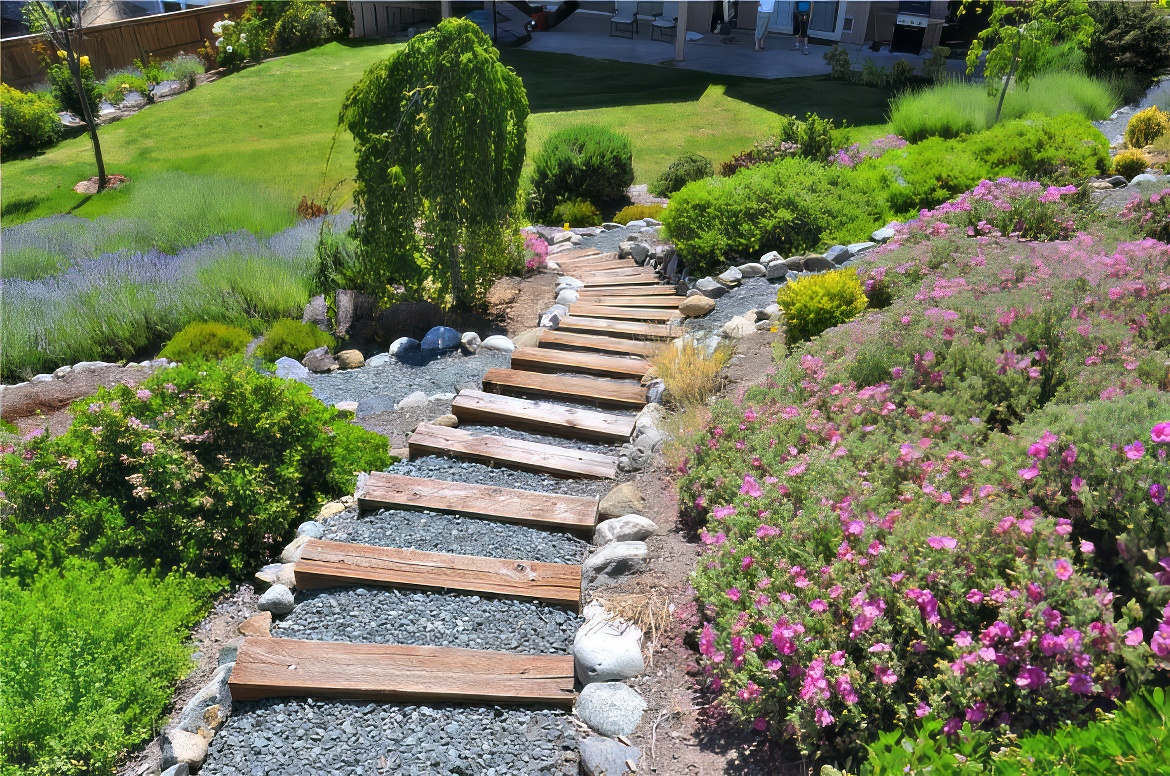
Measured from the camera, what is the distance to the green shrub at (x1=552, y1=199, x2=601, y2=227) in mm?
12031

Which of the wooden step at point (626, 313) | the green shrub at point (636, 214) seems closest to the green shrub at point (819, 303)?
the wooden step at point (626, 313)

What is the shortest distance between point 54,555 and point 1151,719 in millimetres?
4863

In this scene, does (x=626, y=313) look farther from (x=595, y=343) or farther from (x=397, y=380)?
(x=397, y=380)

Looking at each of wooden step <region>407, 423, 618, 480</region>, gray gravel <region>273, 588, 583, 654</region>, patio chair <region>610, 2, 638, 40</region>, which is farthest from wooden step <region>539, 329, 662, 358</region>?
patio chair <region>610, 2, 638, 40</region>

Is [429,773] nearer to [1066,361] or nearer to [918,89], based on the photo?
[1066,361]

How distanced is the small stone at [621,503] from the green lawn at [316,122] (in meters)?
10.2

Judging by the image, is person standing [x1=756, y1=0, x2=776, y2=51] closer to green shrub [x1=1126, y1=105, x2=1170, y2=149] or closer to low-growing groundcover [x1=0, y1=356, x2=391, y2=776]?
green shrub [x1=1126, y1=105, x2=1170, y2=149]

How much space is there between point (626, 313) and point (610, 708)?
16.1 feet

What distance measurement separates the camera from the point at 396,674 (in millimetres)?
3123

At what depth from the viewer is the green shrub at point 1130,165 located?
878 centimetres

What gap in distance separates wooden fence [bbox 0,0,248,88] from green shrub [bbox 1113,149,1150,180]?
23562 millimetres

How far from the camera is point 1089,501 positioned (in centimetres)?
266

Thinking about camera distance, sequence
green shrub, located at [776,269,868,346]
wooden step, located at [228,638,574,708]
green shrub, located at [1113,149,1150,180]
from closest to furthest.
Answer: wooden step, located at [228,638,574,708], green shrub, located at [776,269,868,346], green shrub, located at [1113,149,1150,180]

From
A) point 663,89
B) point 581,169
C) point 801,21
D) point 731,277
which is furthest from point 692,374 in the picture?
point 801,21
